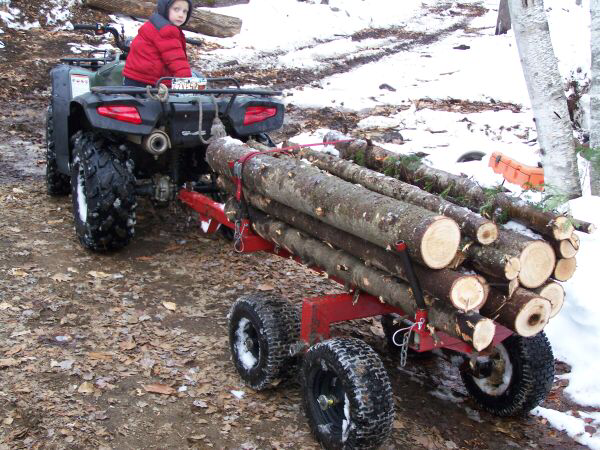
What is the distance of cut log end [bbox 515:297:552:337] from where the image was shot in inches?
147

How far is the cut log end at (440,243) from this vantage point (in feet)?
11.7

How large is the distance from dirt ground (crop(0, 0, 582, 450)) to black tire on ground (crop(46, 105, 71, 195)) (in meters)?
0.16

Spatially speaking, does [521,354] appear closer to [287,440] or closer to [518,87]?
[287,440]

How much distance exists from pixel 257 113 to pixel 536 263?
11.6 feet

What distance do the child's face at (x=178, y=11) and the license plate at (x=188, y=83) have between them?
26.9 inches

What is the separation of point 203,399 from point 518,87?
1096 cm

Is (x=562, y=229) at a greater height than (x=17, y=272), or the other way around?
(x=562, y=229)

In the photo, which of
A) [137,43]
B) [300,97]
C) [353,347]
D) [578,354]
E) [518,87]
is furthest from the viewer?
[518,87]

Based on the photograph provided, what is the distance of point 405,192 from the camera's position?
4.51m

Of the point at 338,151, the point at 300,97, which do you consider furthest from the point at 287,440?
the point at 300,97

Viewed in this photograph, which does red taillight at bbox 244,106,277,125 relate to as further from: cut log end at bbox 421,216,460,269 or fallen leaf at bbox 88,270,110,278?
cut log end at bbox 421,216,460,269

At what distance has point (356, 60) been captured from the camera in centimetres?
1652

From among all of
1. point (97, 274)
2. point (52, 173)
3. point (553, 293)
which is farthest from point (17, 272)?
point (553, 293)

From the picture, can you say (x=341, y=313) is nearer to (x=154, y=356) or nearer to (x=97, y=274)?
(x=154, y=356)
